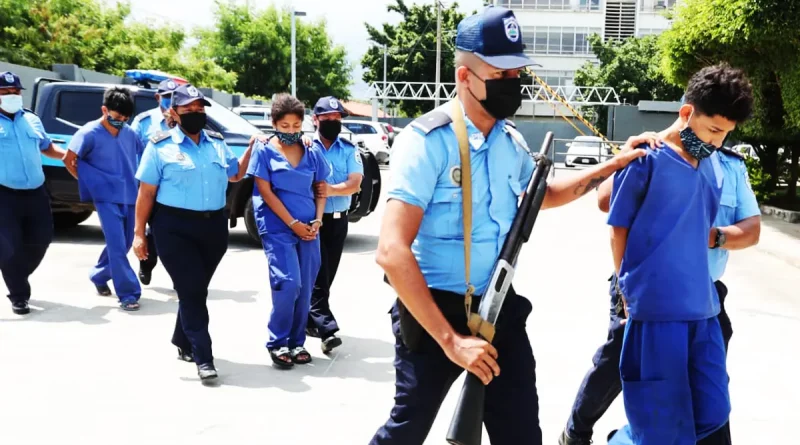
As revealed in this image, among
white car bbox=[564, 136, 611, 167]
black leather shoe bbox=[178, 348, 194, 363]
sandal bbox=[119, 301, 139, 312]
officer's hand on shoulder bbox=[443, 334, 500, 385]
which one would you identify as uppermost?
officer's hand on shoulder bbox=[443, 334, 500, 385]

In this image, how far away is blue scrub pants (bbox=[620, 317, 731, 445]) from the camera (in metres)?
3.17

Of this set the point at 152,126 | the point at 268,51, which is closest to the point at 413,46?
the point at 268,51

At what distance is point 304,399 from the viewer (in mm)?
5168

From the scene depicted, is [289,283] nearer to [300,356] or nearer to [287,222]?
[287,222]

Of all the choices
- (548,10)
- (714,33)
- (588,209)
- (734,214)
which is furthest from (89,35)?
(548,10)

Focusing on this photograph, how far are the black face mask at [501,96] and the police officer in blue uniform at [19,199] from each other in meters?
5.53

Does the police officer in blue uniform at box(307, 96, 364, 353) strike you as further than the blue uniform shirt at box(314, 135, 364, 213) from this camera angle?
No

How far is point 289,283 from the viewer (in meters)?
5.67

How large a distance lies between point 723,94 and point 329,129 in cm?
383

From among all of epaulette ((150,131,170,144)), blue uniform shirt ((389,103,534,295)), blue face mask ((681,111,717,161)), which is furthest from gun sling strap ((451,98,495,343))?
epaulette ((150,131,170,144))

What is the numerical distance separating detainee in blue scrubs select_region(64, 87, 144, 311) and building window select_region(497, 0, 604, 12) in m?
51.2

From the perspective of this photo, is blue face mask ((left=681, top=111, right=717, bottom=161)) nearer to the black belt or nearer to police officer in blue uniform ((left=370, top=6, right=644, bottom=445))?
police officer in blue uniform ((left=370, top=6, right=644, bottom=445))

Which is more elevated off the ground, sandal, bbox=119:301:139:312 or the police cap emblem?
the police cap emblem

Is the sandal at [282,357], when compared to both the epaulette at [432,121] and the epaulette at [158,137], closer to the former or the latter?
the epaulette at [158,137]
